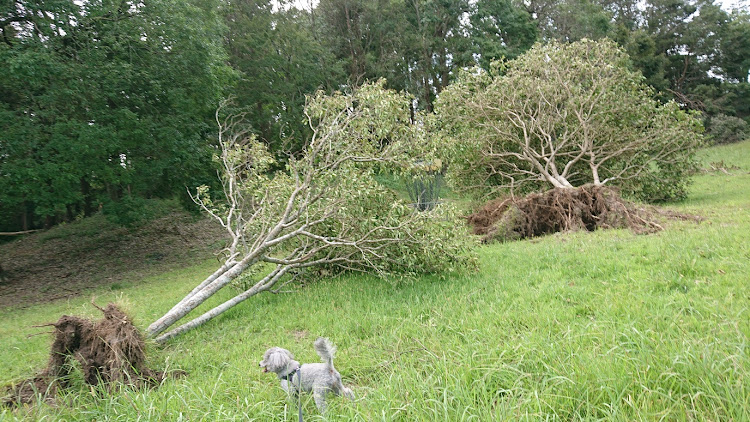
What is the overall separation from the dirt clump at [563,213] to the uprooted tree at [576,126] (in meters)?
1.56

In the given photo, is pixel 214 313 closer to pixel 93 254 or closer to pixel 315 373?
pixel 315 373

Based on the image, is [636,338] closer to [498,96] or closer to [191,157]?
[498,96]

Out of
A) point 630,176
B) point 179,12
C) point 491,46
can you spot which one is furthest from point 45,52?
point 491,46

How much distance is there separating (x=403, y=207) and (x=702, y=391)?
15.9 ft

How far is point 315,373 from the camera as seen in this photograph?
9.16 ft

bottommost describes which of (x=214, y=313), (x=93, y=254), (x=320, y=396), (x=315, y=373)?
(x=93, y=254)

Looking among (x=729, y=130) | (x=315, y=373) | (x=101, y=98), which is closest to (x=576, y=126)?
(x=315, y=373)

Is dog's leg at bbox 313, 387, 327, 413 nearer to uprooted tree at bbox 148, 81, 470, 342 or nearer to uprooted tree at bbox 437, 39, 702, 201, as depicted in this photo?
uprooted tree at bbox 148, 81, 470, 342

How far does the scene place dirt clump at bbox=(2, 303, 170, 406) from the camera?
3.67 metres

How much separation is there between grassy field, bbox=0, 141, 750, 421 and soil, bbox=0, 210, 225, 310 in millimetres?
5098

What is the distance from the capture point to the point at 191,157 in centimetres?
1311

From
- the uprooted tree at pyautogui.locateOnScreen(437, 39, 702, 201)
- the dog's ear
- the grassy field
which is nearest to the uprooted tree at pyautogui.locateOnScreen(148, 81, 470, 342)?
the grassy field

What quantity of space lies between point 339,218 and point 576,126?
27.9 ft

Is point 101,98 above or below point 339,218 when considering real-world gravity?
above
